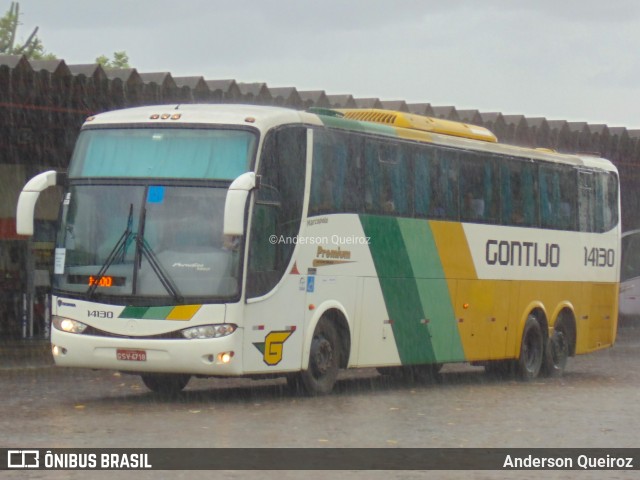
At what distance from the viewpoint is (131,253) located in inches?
631

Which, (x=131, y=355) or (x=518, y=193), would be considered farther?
(x=518, y=193)

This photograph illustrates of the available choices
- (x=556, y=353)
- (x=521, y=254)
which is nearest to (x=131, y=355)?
(x=521, y=254)

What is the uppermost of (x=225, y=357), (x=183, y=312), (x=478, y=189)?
(x=478, y=189)

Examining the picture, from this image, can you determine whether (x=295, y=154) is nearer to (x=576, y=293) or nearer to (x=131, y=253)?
(x=131, y=253)

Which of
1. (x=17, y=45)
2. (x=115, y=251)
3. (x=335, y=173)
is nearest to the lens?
(x=115, y=251)

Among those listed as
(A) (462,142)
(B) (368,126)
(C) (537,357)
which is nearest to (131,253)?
(B) (368,126)

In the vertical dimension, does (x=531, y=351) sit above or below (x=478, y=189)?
below

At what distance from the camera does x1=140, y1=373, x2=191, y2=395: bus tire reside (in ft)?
58.4

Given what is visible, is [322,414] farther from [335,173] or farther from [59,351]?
[335,173]

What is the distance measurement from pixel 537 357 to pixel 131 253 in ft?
28.4

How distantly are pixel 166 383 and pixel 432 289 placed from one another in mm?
4014

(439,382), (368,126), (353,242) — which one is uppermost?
(368,126)

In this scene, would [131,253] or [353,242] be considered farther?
[353,242]

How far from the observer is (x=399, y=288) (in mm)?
19297
